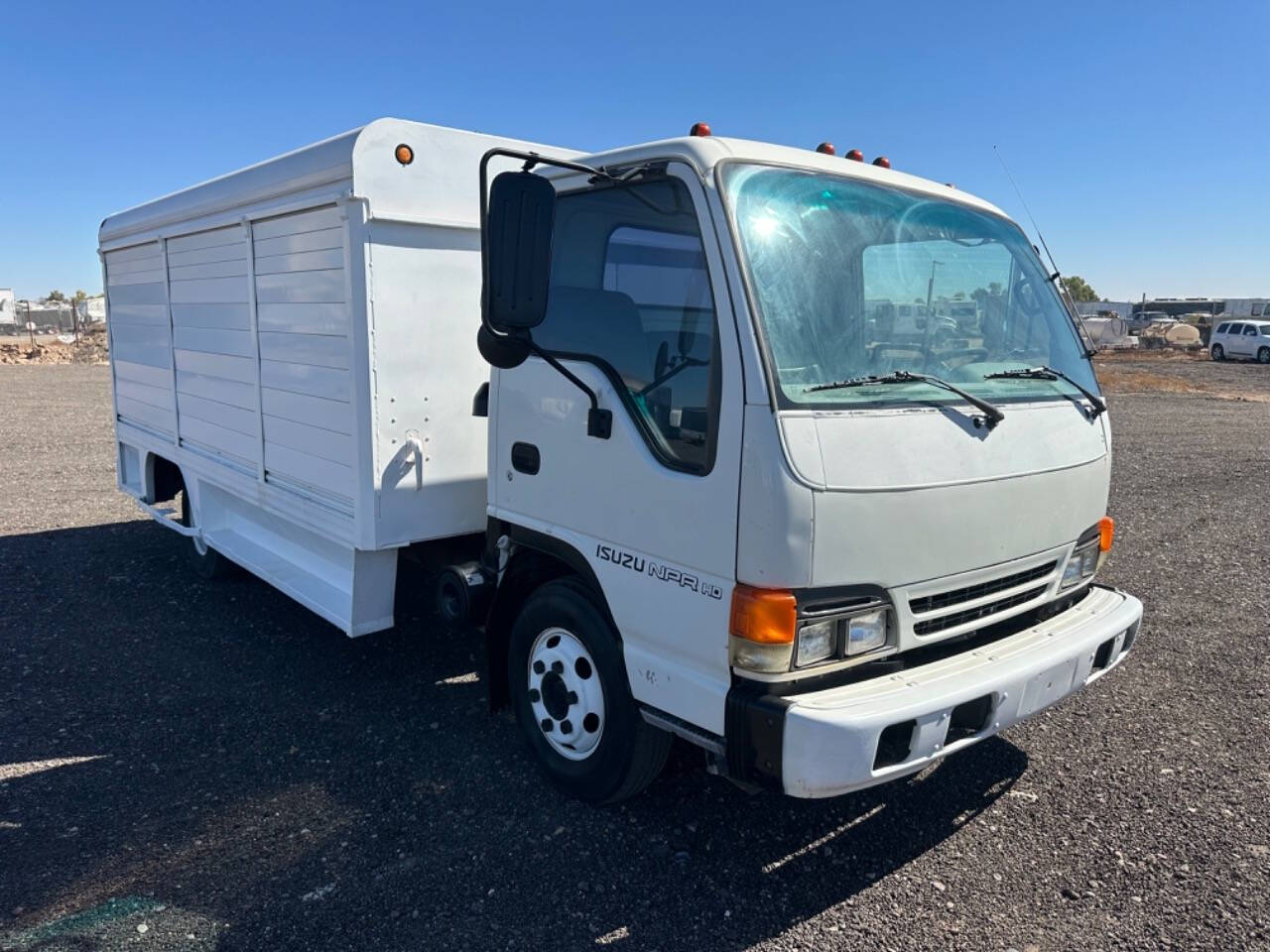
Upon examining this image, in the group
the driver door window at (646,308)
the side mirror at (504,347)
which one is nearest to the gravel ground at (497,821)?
the driver door window at (646,308)

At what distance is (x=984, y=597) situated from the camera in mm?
3059

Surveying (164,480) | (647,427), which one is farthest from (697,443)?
(164,480)

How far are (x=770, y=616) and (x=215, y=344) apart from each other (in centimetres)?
422

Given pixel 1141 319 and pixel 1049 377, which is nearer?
pixel 1049 377

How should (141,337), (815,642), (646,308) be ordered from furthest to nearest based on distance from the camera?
1. (141,337)
2. (646,308)
3. (815,642)

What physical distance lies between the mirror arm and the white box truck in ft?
0.05

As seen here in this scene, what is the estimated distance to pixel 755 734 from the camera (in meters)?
2.63

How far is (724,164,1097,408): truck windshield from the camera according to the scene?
9.27ft

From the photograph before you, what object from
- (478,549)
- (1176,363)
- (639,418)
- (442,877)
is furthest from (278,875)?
(1176,363)

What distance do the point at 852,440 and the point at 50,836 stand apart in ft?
10.8

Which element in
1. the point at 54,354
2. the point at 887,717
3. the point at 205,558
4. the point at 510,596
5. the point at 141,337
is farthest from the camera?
the point at 54,354

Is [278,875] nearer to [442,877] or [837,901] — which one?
[442,877]

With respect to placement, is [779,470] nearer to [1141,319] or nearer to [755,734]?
[755,734]

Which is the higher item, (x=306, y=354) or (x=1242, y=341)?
(x=1242, y=341)
